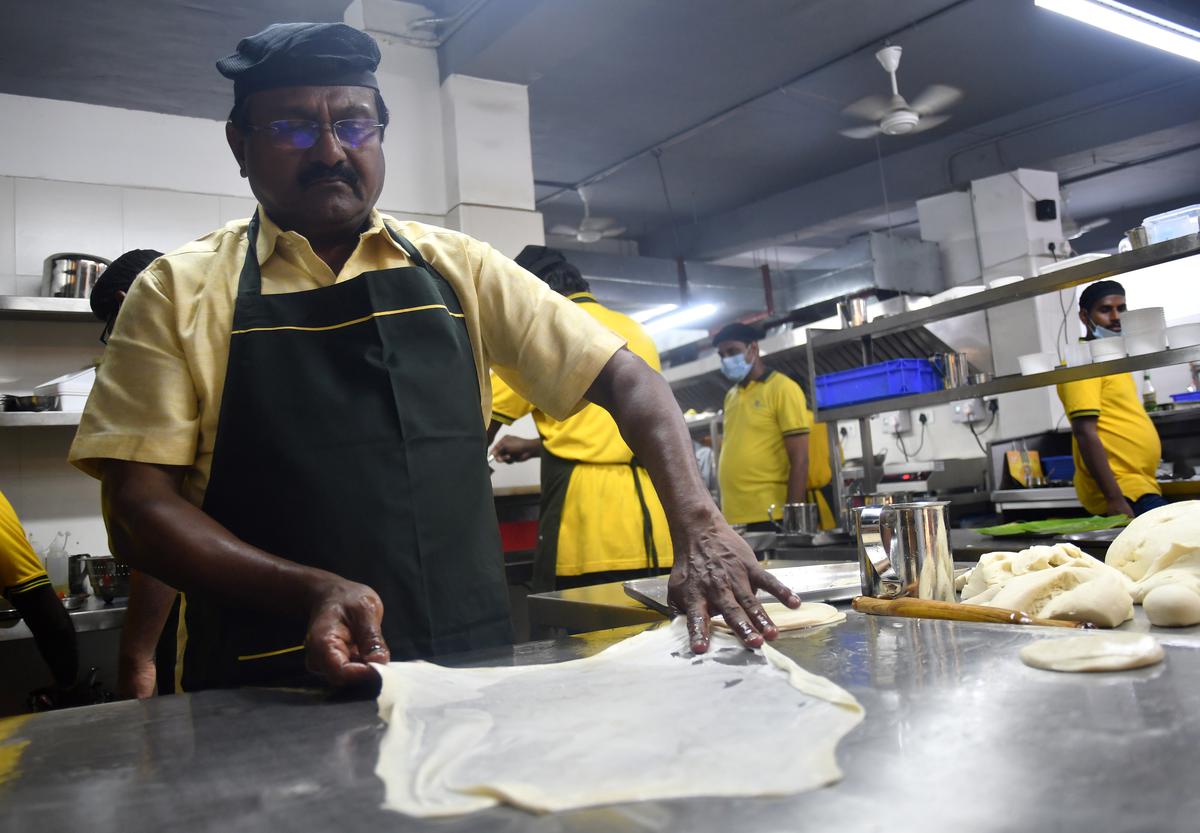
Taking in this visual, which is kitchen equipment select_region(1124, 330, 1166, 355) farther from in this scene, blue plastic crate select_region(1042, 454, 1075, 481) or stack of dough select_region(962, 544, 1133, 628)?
blue plastic crate select_region(1042, 454, 1075, 481)

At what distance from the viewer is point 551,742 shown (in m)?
0.67

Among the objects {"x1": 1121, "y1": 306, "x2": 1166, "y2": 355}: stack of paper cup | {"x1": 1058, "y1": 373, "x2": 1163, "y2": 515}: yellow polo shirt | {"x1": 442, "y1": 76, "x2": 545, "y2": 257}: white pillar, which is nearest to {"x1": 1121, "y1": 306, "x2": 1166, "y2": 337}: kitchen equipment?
{"x1": 1121, "y1": 306, "x2": 1166, "y2": 355}: stack of paper cup

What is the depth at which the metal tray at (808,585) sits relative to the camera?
139 cm

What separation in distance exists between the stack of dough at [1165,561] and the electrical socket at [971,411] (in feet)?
17.9

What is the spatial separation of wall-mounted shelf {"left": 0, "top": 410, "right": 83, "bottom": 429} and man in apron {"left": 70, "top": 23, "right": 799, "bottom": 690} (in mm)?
2536

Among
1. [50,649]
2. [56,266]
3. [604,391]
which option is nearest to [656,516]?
[604,391]

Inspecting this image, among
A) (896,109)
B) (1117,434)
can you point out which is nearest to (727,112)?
(896,109)

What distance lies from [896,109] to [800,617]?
4.50 metres

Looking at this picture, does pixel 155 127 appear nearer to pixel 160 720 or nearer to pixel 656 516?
pixel 656 516

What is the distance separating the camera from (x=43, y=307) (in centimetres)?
346

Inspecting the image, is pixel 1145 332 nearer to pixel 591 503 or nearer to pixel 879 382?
pixel 879 382

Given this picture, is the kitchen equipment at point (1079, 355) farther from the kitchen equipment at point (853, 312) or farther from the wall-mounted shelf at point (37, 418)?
the wall-mounted shelf at point (37, 418)

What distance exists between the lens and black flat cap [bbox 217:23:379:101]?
4.02 ft

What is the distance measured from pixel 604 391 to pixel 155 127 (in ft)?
11.3
